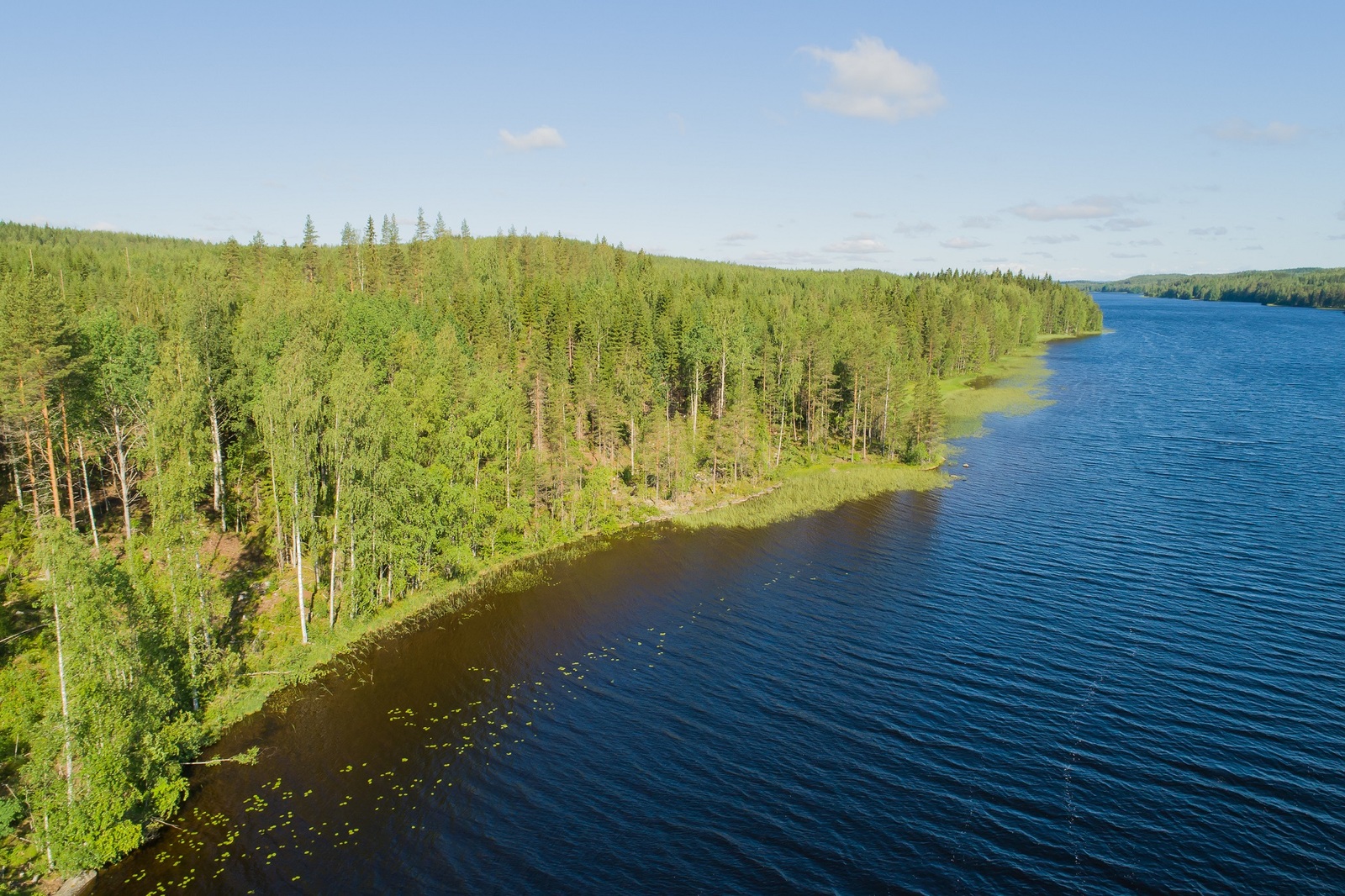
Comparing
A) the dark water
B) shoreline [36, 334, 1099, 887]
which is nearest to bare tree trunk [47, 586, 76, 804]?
shoreline [36, 334, 1099, 887]

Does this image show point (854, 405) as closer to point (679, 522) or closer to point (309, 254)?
point (679, 522)

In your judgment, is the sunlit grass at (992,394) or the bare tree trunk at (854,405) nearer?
the bare tree trunk at (854,405)

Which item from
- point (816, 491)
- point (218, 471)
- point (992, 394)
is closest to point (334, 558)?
point (218, 471)

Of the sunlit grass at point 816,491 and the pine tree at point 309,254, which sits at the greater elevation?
the pine tree at point 309,254

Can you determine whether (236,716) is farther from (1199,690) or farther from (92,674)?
(1199,690)

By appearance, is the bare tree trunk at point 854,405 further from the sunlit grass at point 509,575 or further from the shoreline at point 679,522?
the sunlit grass at point 509,575

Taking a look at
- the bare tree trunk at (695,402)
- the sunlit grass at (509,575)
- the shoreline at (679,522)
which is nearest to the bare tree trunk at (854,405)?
the shoreline at (679,522)

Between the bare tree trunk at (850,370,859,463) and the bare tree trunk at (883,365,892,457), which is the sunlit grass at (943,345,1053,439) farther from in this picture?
the bare tree trunk at (850,370,859,463)
